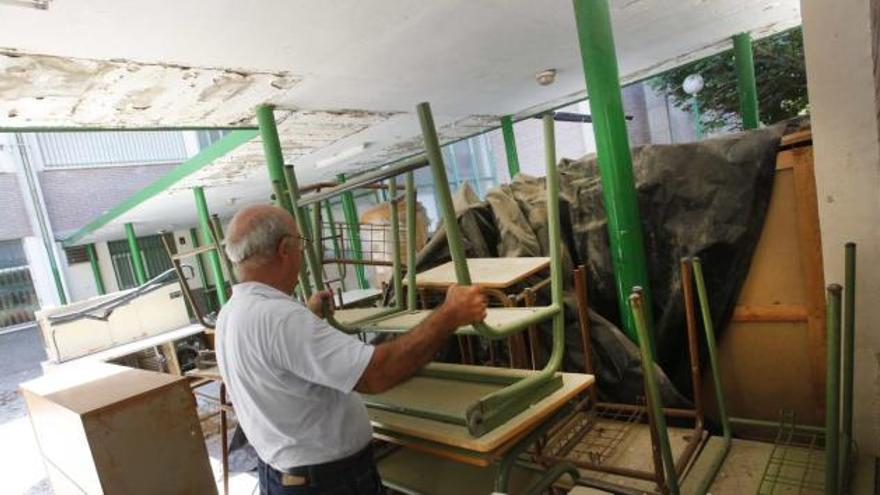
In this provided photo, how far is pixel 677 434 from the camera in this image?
2.45 metres

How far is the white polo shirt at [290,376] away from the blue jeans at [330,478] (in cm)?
3

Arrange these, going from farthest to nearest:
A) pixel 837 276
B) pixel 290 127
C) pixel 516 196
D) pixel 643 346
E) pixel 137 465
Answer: pixel 290 127, pixel 516 196, pixel 837 276, pixel 137 465, pixel 643 346

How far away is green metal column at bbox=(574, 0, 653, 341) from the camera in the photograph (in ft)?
8.52

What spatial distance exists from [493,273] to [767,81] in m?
5.94

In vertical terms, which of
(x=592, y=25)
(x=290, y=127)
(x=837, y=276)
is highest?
(x=290, y=127)

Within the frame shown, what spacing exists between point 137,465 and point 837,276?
9.72 ft

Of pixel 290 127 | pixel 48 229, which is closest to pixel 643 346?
pixel 290 127

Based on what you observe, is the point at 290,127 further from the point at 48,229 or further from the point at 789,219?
the point at 48,229

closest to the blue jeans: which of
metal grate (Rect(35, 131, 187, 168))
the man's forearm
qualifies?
the man's forearm

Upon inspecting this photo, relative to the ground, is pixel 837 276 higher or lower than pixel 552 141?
lower

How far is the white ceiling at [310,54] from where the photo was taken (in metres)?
2.53

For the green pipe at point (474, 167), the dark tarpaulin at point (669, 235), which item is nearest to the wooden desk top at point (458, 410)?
the dark tarpaulin at point (669, 235)

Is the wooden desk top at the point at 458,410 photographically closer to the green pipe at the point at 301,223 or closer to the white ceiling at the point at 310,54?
the green pipe at the point at 301,223

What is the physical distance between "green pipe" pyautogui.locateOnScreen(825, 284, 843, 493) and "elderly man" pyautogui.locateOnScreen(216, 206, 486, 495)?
101cm
